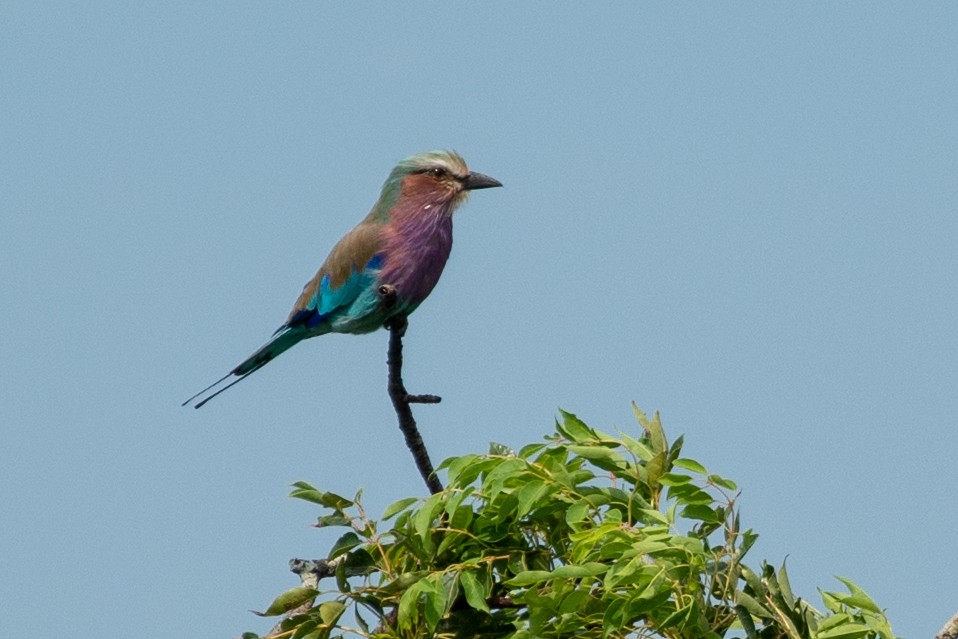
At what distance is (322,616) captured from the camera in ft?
11.5

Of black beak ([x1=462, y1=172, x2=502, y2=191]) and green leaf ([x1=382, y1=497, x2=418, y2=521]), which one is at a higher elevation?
black beak ([x1=462, y1=172, x2=502, y2=191])

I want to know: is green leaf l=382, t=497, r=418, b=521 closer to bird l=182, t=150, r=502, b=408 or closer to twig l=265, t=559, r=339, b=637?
twig l=265, t=559, r=339, b=637

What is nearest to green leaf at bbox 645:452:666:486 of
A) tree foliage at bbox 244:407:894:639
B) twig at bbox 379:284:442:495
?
tree foliage at bbox 244:407:894:639

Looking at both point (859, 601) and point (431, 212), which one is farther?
point (431, 212)

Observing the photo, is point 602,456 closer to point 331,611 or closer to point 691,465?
point 691,465

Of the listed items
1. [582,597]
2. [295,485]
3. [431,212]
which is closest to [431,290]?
[431,212]

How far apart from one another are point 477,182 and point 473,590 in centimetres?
364

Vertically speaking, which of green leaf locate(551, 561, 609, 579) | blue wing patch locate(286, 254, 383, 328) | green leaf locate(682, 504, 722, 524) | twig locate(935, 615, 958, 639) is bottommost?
twig locate(935, 615, 958, 639)

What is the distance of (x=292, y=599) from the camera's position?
354cm

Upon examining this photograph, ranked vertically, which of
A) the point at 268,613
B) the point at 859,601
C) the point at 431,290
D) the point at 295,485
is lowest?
the point at 859,601

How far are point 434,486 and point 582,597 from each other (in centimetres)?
119

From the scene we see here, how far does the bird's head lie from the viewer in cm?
670

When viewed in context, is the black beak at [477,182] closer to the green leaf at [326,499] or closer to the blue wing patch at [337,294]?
the blue wing patch at [337,294]

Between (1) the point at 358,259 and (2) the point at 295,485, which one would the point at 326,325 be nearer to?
(1) the point at 358,259
